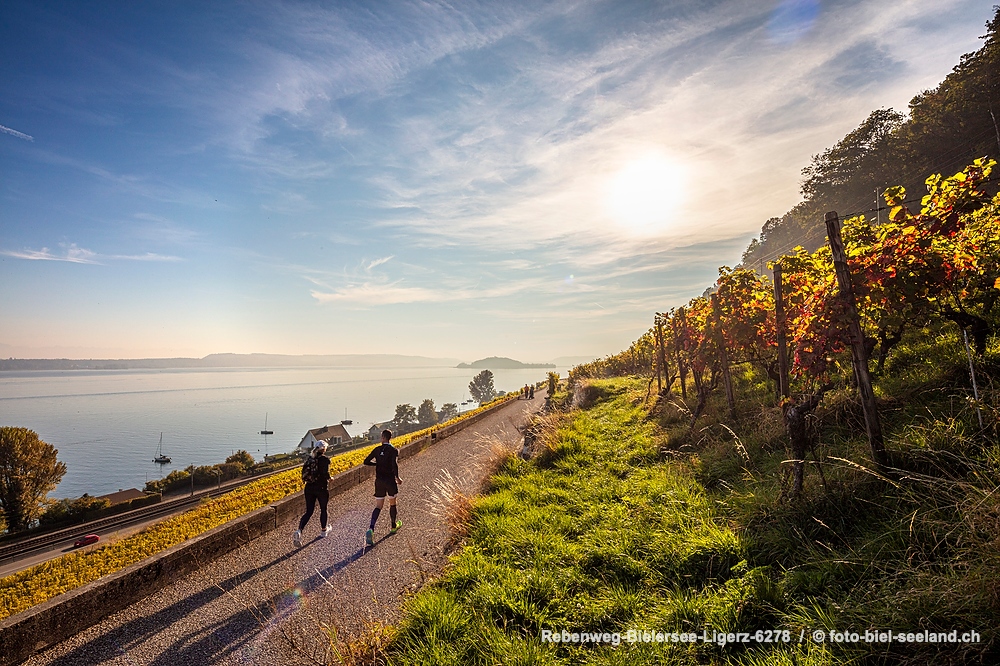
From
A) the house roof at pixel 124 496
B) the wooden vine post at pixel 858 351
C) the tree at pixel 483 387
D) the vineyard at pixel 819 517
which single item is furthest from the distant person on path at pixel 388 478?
the tree at pixel 483 387

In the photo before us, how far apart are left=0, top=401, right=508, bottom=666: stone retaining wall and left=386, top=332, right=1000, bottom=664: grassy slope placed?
12.7 feet

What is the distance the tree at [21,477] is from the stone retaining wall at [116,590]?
39.2m

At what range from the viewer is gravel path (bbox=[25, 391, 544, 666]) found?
3768 millimetres

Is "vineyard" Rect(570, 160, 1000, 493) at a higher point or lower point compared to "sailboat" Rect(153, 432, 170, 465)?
higher

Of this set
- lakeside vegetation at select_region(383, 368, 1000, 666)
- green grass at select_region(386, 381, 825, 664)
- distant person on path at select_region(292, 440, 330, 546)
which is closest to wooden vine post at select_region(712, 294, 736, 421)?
lakeside vegetation at select_region(383, 368, 1000, 666)

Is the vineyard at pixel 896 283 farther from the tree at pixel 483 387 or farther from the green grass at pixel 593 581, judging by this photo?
the tree at pixel 483 387

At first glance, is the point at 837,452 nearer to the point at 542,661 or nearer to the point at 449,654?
the point at 542,661

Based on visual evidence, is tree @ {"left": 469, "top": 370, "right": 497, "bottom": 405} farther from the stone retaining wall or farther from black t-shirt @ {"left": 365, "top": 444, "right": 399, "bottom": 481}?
black t-shirt @ {"left": 365, "top": 444, "right": 399, "bottom": 481}

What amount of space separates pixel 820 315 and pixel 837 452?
1.67 metres

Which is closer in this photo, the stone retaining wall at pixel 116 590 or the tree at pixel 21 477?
the stone retaining wall at pixel 116 590

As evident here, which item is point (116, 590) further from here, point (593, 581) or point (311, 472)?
point (593, 581)

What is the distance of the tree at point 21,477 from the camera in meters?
28.8

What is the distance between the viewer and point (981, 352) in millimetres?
4500

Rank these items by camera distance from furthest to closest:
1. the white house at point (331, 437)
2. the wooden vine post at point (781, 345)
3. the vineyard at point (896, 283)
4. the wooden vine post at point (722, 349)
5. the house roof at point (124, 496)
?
the white house at point (331, 437)
the house roof at point (124, 496)
the wooden vine post at point (722, 349)
the wooden vine post at point (781, 345)
the vineyard at point (896, 283)
